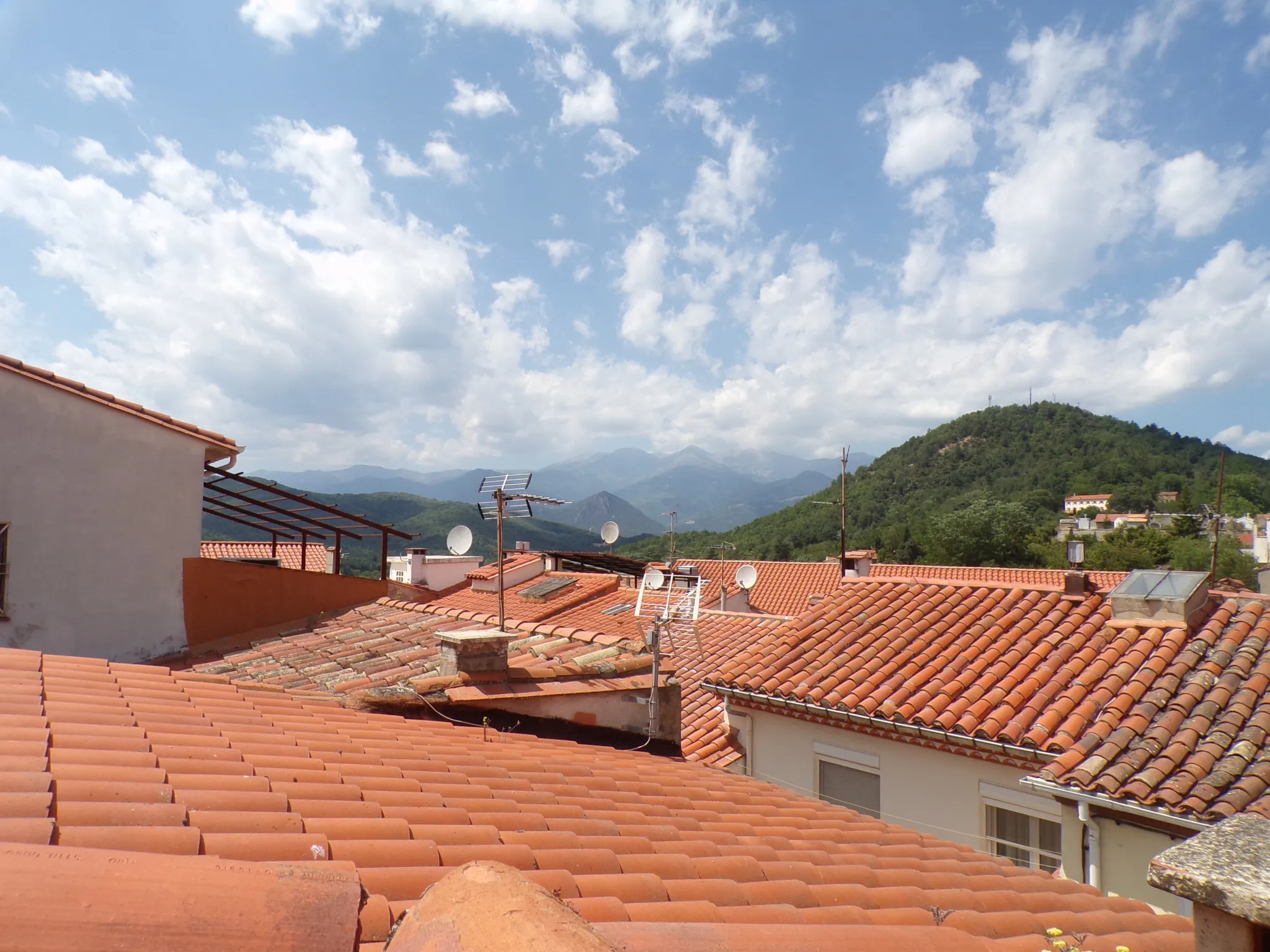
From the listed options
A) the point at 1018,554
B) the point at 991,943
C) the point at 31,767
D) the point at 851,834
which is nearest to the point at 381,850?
the point at 31,767

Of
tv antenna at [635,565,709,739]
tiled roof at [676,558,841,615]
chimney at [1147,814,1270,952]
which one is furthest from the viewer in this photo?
tiled roof at [676,558,841,615]

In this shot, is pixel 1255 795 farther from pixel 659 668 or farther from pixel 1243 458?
pixel 1243 458

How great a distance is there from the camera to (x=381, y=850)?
250 centimetres

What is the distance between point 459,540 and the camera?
1511 cm

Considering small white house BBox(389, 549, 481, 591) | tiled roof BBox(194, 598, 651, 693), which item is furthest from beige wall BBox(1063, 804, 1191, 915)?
small white house BBox(389, 549, 481, 591)

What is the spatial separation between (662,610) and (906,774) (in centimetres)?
678

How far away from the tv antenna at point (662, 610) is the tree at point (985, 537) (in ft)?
158

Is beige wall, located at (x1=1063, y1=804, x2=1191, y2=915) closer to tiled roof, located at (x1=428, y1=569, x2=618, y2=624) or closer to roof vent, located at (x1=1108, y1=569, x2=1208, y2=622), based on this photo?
roof vent, located at (x1=1108, y1=569, x2=1208, y2=622)

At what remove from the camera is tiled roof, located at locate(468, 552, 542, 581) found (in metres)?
19.6

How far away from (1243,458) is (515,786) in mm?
114287

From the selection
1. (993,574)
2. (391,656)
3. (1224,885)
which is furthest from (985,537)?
(1224,885)

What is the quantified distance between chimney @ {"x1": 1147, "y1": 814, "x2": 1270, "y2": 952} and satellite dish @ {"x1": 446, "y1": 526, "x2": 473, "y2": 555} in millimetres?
13414

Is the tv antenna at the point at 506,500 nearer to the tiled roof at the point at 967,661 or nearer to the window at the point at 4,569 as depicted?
the tiled roof at the point at 967,661

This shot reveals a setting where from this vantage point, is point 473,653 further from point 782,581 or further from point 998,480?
point 998,480
